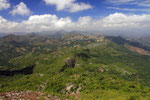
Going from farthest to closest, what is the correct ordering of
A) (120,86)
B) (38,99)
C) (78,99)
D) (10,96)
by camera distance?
1. (120,86)
2. (78,99)
3. (38,99)
4. (10,96)

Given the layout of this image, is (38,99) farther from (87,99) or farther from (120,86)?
(120,86)

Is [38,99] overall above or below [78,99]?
above

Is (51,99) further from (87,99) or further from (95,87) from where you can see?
(95,87)

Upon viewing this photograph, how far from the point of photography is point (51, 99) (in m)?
58.8

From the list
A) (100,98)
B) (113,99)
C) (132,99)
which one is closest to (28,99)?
(100,98)

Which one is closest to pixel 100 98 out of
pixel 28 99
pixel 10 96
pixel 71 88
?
pixel 71 88

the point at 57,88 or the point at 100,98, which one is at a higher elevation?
the point at 100,98

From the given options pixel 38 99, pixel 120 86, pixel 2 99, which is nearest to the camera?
pixel 2 99

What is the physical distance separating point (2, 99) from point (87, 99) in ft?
176

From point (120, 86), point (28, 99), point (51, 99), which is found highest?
point (28, 99)

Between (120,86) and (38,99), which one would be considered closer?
(38,99)

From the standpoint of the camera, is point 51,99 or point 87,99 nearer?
point 51,99

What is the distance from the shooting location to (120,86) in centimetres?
11712

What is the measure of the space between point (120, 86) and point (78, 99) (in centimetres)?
6783
